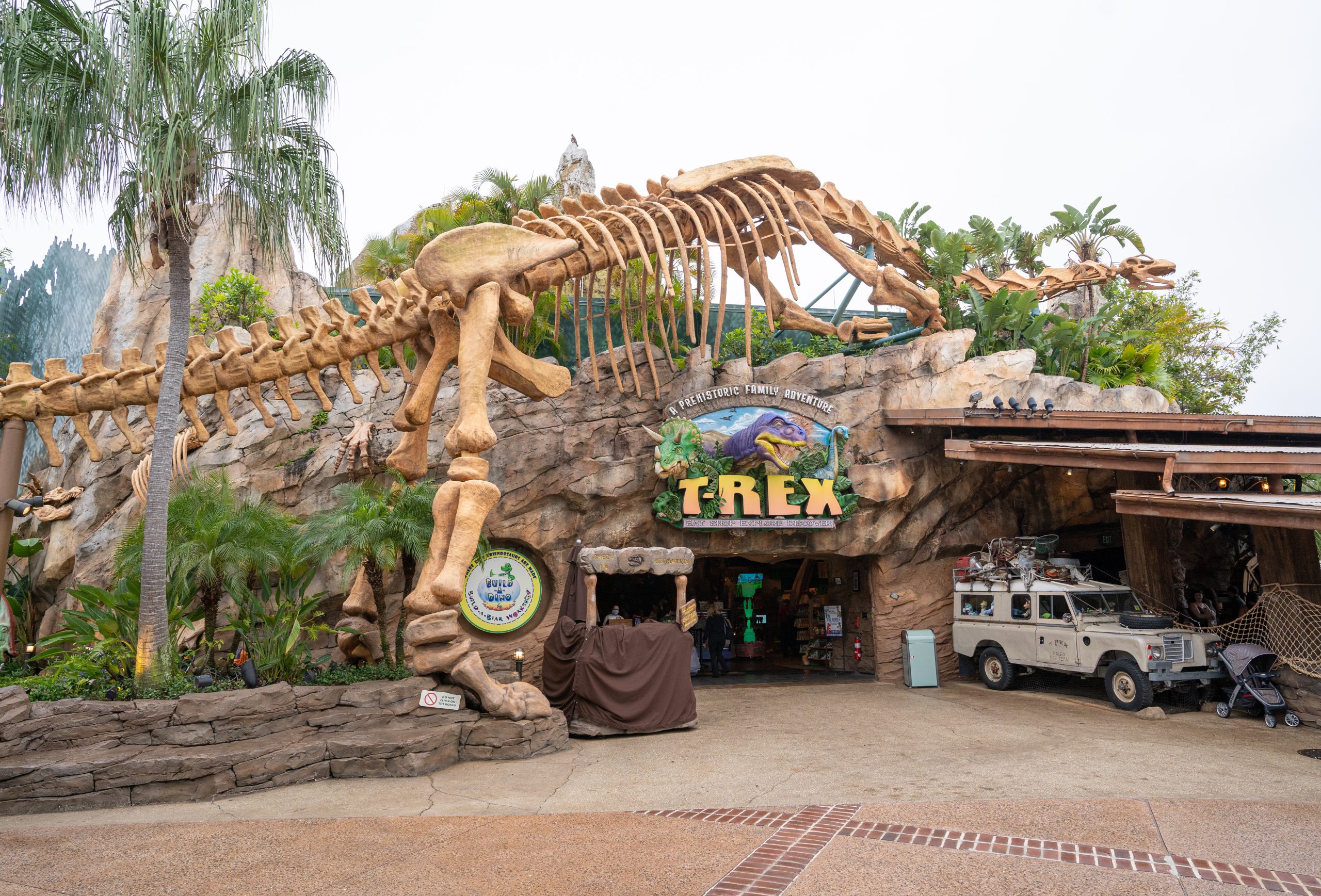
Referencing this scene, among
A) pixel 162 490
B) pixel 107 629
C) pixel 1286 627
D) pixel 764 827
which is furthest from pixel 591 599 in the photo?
pixel 1286 627

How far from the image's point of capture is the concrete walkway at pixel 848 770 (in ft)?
21.9

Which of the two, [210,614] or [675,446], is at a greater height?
[675,446]

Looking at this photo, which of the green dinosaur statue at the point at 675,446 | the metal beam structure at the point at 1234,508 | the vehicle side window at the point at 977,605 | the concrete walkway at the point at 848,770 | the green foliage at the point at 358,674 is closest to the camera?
the concrete walkway at the point at 848,770

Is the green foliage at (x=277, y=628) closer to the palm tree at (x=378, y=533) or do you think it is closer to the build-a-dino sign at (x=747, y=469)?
the palm tree at (x=378, y=533)

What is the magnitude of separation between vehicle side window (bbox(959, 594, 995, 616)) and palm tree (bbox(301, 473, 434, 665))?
29.9 ft

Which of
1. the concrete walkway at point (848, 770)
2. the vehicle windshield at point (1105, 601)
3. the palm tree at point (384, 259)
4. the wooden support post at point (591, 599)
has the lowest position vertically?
A: the concrete walkway at point (848, 770)

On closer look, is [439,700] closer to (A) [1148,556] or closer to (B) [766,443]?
(B) [766,443]

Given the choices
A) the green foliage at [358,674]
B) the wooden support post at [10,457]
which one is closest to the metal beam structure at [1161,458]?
the green foliage at [358,674]

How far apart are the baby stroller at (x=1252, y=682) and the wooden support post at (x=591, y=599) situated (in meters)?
8.15

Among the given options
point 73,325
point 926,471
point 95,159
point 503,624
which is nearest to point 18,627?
point 503,624

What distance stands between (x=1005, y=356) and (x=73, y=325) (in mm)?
25654

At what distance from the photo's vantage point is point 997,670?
1316 cm

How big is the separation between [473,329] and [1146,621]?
9694 mm

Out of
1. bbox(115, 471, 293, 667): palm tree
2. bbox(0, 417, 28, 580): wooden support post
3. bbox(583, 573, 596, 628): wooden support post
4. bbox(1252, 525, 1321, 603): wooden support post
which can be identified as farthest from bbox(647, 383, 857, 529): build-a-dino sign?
bbox(0, 417, 28, 580): wooden support post
